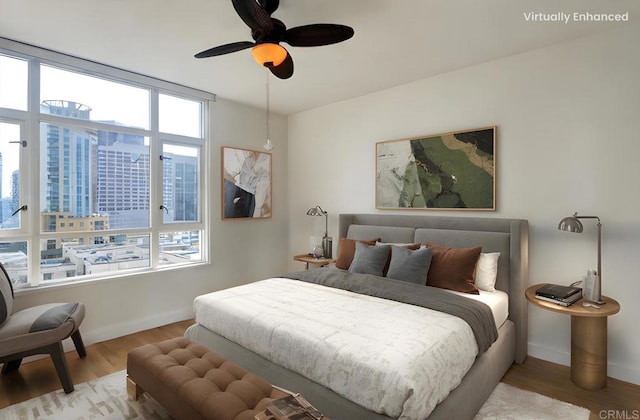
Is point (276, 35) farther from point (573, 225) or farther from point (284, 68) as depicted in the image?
point (573, 225)

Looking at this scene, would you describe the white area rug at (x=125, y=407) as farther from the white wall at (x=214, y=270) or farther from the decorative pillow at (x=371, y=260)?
the decorative pillow at (x=371, y=260)

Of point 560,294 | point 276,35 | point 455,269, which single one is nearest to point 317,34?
point 276,35

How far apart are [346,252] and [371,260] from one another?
1.50 feet

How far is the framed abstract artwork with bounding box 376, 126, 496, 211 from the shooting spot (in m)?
3.20

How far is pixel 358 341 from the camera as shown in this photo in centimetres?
179

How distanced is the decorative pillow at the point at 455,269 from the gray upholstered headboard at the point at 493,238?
256 mm

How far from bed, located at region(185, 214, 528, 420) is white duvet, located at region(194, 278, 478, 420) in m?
0.04

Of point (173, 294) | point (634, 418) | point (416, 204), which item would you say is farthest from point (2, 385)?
point (634, 418)

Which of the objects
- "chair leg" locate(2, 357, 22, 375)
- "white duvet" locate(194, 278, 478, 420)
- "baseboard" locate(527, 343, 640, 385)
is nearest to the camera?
"white duvet" locate(194, 278, 478, 420)

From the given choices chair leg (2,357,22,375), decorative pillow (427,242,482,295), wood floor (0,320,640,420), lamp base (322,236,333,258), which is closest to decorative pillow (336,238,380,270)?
lamp base (322,236,333,258)

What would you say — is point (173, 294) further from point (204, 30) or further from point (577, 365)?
point (577, 365)

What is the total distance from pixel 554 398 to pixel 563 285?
953 millimetres

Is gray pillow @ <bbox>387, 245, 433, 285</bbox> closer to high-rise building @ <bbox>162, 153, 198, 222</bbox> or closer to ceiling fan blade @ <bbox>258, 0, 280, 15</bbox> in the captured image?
ceiling fan blade @ <bbox>258, 0, 280, 15</bbox>

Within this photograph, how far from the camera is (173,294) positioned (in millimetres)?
3893
